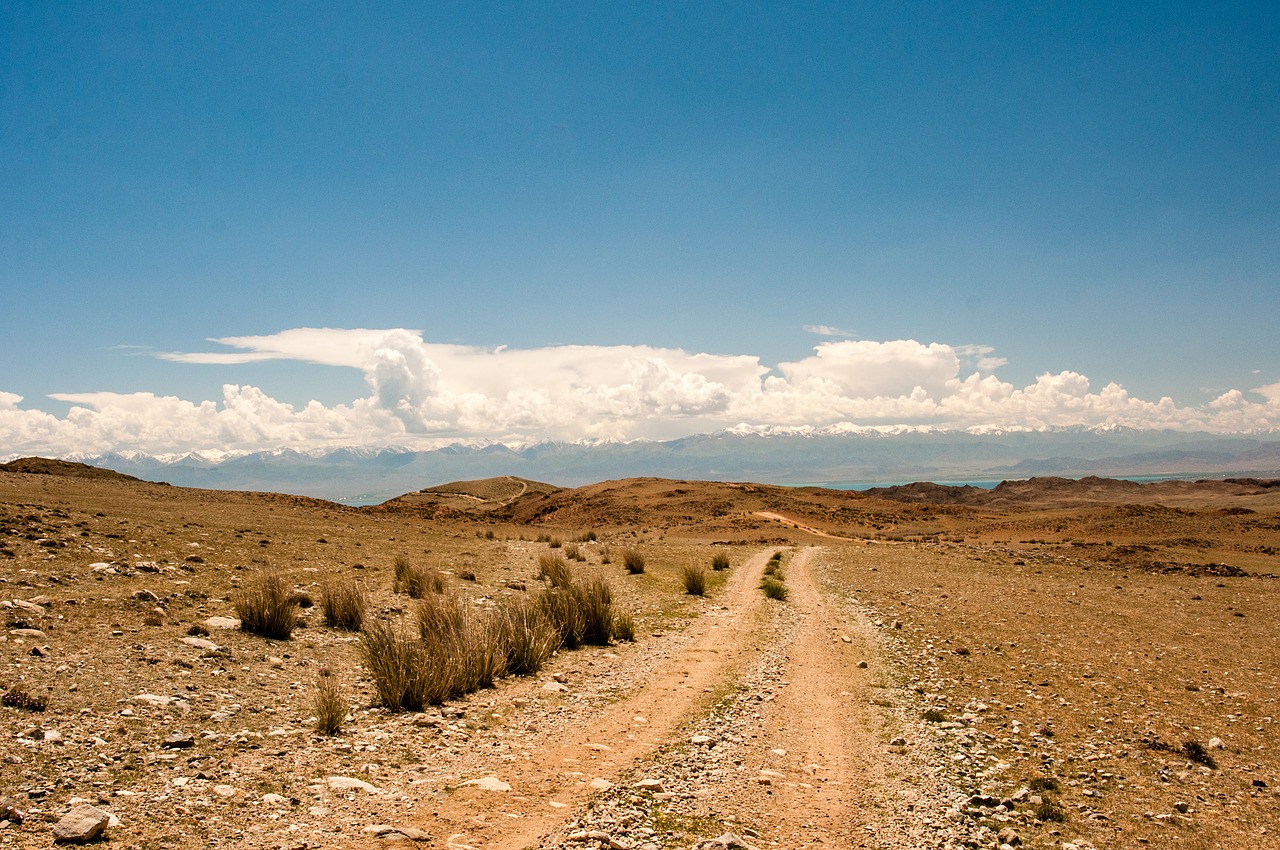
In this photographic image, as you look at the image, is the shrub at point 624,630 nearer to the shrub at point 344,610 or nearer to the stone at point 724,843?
the shrub at point 344,610

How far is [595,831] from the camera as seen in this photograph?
5.66 metres

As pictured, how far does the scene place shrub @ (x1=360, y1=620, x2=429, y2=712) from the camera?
28.9 feet

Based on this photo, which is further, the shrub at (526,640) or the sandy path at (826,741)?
the shrub at (526,640)

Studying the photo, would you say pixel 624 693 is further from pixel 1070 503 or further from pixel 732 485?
pixel 1070 503

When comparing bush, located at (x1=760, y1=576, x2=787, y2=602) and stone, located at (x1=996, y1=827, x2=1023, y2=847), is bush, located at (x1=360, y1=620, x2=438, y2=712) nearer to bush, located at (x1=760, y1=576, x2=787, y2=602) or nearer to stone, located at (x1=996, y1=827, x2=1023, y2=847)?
stone, located at (x1=996, y1=827, x2=1023, y2=847)

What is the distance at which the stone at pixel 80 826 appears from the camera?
4977 mm

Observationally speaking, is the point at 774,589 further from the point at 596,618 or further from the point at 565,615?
the point at 565,615

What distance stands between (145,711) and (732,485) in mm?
71783

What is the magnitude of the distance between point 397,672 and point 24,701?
12.5ft

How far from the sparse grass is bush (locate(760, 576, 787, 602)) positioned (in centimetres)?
1608

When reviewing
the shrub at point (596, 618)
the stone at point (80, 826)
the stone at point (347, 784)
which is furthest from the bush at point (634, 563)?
the stone at point (80, 826)

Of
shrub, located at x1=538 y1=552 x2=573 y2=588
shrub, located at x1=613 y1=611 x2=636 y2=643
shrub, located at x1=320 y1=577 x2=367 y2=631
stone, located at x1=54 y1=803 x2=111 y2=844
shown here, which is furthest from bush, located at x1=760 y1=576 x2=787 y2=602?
stone, located at x1=54 y1=803 x2=111 y2=844

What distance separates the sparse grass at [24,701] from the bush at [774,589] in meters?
16.1

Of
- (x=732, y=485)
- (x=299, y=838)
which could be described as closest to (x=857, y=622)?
(x=299, y=838)
